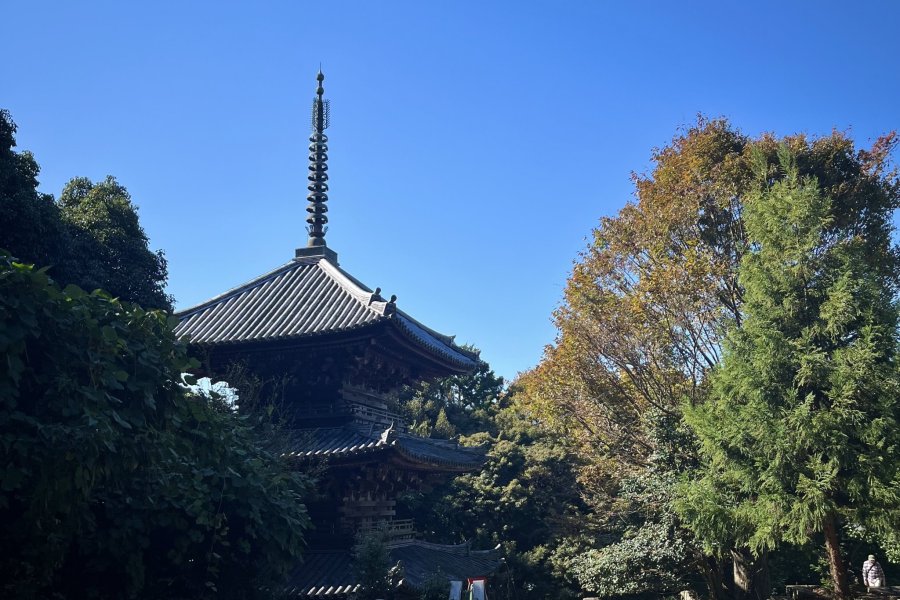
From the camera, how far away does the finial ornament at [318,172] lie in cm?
1770

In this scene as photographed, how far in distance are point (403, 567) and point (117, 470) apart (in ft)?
22.4

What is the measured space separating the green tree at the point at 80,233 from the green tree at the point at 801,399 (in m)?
12.0

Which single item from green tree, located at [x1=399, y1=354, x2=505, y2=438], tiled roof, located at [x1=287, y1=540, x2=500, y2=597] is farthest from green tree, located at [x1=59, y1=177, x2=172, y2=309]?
green tree, located at [x1=399, y1=354, x2=505, y2=438]

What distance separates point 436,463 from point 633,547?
23.1 ft

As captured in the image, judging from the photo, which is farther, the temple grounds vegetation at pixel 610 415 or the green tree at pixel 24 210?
the green tree at pixel 24 210

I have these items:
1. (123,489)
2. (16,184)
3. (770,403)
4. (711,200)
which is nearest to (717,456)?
(770,403)

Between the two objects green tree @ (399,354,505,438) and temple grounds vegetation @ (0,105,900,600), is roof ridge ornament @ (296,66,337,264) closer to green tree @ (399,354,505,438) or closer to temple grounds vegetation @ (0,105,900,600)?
temple grounds vegetation @ (0,105,900,600)

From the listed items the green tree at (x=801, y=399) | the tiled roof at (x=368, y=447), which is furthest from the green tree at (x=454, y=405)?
the green tree at (x=801, y=399)

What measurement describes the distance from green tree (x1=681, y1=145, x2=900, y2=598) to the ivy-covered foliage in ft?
29.2

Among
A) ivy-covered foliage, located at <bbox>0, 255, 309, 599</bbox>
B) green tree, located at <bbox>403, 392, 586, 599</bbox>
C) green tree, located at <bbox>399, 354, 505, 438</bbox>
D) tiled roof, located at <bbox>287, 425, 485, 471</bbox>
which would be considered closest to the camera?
ivy-covered foliage, located at <bbox>0, 255, 309, 599</bbox>

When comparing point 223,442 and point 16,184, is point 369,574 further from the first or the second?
point 16,184

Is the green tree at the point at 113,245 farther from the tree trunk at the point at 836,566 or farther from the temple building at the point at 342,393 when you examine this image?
the tree trunk at the point at 836,566

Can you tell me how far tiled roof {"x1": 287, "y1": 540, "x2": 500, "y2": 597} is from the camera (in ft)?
39.7

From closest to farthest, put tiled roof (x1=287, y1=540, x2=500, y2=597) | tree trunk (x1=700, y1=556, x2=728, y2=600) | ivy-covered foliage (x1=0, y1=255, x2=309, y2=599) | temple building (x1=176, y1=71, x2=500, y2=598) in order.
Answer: ivy-covered foliage (x1=0, y1=255, x2=309, y2=599), tiled roof (x1=287, y1=540, x2=500, y2=597), temple building (x1=176, y1=71, x2=500, y2=598), tree trunk (x1=700, y1=556, x2=728, y2=600)
